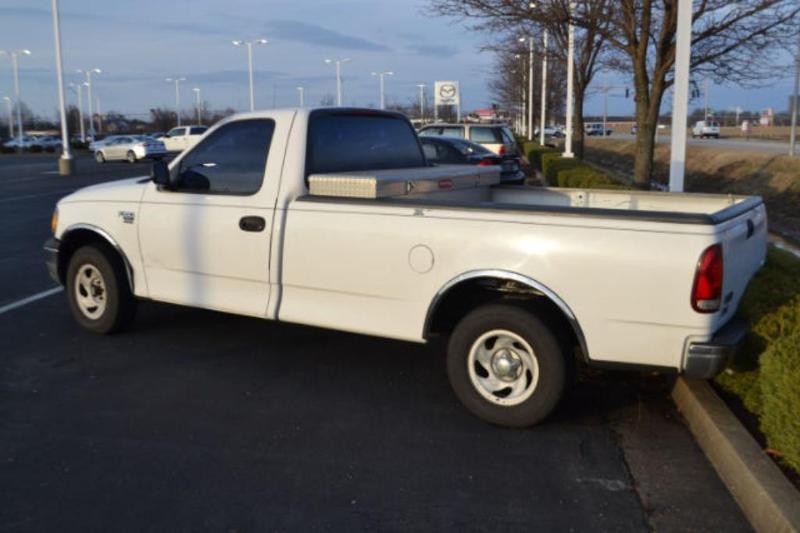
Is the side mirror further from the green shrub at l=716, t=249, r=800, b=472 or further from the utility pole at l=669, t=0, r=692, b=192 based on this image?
the utility pole at l=669, t=0, r=692, b=192

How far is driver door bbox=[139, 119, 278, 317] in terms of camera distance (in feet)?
18.6

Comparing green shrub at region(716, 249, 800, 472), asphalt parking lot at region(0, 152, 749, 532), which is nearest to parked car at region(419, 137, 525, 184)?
asphalt parking lot at region(0, 152, 749, 532)

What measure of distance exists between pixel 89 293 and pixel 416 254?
3293mm

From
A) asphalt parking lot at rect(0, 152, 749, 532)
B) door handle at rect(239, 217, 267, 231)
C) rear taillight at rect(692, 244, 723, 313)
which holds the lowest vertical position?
asphalt parking lot at rect(0, 152, 749, 532)

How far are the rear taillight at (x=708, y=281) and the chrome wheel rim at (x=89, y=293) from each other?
4.72 m

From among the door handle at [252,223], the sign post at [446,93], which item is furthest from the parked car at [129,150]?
the door handle at [252,223]

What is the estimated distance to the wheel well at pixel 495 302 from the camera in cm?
470

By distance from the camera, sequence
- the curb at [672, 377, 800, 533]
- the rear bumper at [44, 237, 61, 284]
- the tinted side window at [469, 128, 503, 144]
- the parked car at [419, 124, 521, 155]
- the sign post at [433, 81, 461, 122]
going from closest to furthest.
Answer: the curb at [672, 377, 800, 533]
the rear bumper at [44, 237, 61, 284]
the parked car at [419, 124, 521, 155]
the tinted side window at [469, 128, 503, 144]
the sign post at [433, 81, 461, 122]

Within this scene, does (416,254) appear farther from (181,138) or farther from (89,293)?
(181,138)

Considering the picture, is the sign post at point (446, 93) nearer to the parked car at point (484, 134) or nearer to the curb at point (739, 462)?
the parked car at point (484, 134)

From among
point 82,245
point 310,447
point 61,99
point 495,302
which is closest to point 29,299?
point 82,245

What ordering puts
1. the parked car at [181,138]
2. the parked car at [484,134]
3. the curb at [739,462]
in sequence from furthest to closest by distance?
the parked car at [181,138]
the parked car at [484,134]
the curb at [739,462]

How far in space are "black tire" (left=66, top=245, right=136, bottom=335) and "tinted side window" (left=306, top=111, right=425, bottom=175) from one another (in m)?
2.04

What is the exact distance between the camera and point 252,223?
562cm
